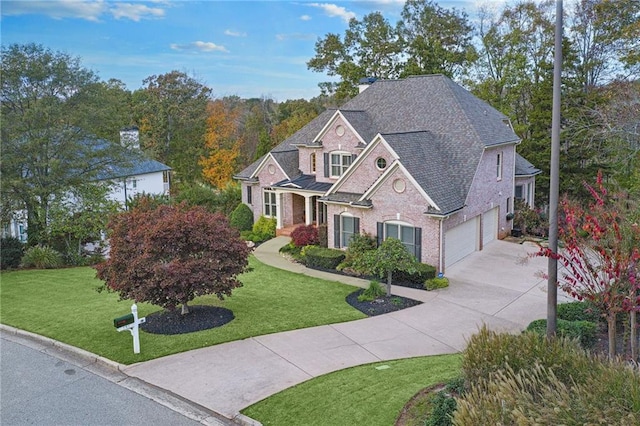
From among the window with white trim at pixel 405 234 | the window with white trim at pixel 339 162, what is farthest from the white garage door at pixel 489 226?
the window with white trim at pixel 339 162

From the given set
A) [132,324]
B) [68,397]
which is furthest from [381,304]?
[68,397]

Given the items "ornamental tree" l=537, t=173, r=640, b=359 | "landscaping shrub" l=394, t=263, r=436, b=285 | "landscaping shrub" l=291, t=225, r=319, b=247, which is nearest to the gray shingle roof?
"landscaping shrub" l=394, t=263, r=436, b=285

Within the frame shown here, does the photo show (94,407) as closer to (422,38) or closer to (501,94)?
(501,94)

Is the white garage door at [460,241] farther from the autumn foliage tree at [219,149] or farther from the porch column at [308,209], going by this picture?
the autumn foliage tree at [219,149]

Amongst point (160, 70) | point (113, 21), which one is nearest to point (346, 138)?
point (113, 21)

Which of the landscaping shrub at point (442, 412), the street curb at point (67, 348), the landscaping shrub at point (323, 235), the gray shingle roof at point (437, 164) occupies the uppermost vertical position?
the gray shingle roof at point (437, 164)

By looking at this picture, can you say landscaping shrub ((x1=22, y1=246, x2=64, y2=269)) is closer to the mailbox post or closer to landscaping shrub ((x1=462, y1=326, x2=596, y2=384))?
the mailbox post
